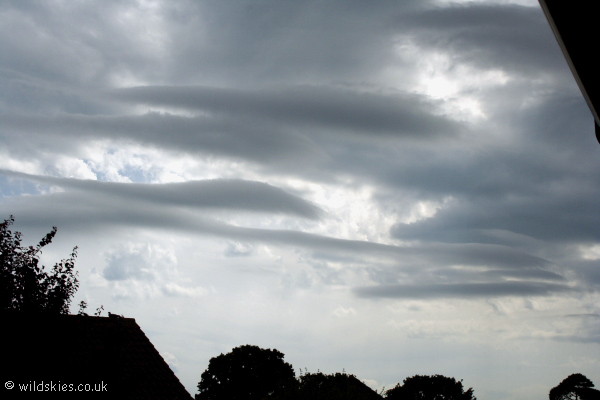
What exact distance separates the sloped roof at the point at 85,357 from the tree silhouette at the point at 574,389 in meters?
52.5

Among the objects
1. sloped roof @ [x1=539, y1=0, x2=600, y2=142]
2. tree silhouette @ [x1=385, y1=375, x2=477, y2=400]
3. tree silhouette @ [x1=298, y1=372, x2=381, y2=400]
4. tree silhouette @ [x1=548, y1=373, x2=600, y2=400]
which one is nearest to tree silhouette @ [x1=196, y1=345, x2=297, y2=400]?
tree silhouette @ [x1=385, y1=375, x2=477, y2=400]

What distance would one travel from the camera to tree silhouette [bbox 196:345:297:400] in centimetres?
6675

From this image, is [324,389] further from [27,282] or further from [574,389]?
[574,389]

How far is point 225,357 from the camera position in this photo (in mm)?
69312

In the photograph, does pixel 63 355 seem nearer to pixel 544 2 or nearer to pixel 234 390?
pixel 544 2

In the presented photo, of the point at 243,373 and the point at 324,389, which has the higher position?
the point at 243,373

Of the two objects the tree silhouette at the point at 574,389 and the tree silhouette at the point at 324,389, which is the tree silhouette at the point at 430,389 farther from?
the tree silhouette at the point at 324,389

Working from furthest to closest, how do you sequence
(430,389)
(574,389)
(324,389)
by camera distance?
(430,389)
(574,389)
(324,389)

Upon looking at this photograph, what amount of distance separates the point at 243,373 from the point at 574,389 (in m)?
39.6

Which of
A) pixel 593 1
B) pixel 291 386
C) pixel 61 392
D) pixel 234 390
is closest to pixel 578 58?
pixel 593 1

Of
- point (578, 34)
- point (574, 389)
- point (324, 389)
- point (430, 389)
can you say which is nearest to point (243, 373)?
point (430, 389)

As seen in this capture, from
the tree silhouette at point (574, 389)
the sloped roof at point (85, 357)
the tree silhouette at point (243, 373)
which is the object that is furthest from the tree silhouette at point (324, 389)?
the tree silhouette at point (574, 389)

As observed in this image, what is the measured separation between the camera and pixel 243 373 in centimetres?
6844

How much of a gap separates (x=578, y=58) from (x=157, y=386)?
3218 centimetres
